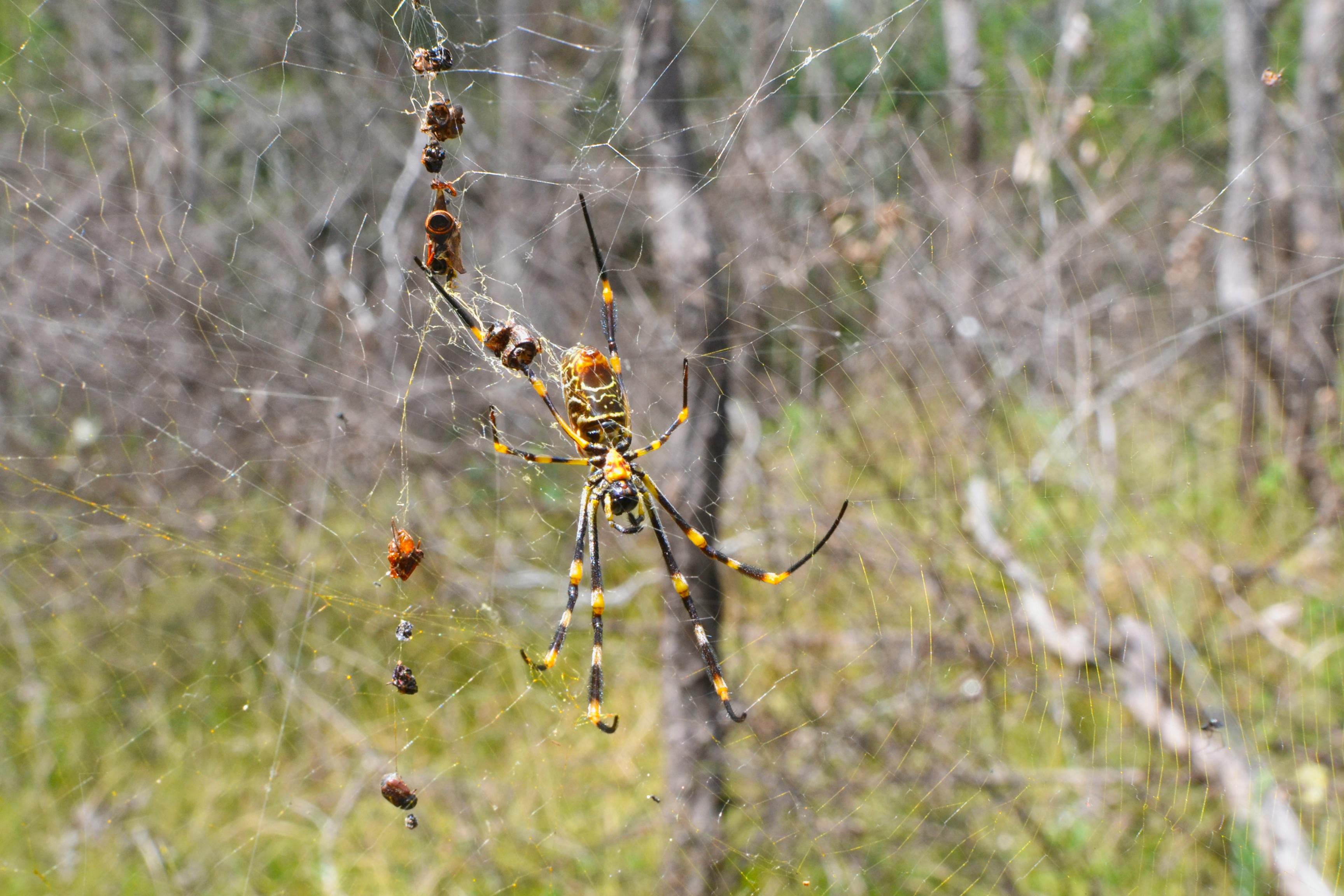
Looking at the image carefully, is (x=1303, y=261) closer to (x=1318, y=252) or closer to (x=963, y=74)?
(x=1318, y=252)

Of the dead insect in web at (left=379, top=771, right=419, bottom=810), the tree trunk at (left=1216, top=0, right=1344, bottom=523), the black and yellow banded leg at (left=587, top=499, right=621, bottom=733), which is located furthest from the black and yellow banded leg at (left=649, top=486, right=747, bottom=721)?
the tree trunk at (left=1216, top=0, right=1344, bottom=523)

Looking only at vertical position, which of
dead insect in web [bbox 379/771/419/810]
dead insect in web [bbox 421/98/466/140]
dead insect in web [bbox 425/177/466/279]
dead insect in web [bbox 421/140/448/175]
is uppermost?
dead insect in web [bbox 421/98/466/140]

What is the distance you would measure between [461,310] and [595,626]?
4.09 ft

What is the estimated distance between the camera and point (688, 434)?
3523 millimetres

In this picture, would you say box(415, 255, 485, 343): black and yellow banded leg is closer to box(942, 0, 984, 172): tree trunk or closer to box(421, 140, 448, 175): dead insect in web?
box(421, 140, 448, 175): dead insect in web

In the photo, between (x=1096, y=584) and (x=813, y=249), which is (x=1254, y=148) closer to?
(x=813, y=249)

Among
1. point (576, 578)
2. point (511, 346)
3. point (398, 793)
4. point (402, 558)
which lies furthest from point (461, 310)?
point (398, 793)

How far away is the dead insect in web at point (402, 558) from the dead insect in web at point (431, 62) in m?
1.43

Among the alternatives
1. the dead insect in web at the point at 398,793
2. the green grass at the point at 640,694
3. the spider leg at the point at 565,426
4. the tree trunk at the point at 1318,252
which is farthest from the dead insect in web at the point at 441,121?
the tree trunk at the point at 1318,252

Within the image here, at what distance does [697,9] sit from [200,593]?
25.1 feet

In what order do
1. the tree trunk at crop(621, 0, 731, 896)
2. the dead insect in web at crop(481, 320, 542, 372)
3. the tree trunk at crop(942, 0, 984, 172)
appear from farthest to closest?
1. the tree trunk at crop(942, 0, 984, 172)
2. the tree trunk at crop(621, 0, 731, 896)
3. the dead insect in web at crop(481, 320, 542, 372)

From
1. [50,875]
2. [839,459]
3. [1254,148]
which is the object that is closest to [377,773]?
[50,875]

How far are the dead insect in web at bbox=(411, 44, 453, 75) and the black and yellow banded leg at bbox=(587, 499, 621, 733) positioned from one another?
154 cm

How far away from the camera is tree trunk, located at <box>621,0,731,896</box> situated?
339 centimetres
